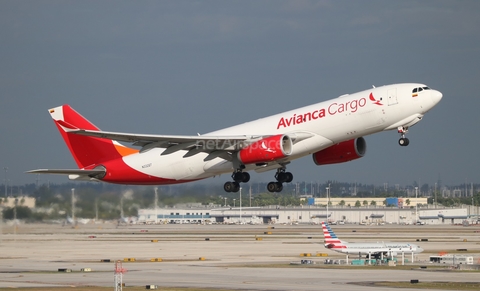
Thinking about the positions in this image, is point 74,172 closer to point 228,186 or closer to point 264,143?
point 228,186

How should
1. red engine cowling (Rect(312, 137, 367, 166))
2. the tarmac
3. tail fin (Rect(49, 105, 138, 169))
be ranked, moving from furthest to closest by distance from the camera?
tail fin (Rect(49, 105, 138, 169)) → red engine cowling (Rect(312, 137, 367, 166)) → the tarmac

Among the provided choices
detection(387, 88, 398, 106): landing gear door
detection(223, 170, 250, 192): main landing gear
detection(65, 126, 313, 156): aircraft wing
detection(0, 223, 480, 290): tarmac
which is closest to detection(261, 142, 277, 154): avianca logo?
detection(65, 126, 313, 156): aircraft wing

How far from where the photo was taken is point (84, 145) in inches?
2347

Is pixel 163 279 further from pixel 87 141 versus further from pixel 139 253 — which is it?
pixel 139 253

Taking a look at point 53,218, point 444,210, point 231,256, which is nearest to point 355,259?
point 231,256

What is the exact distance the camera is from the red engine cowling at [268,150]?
161 feet

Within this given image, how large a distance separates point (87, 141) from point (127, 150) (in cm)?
321

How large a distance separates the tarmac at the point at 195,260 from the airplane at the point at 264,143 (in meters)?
6.89

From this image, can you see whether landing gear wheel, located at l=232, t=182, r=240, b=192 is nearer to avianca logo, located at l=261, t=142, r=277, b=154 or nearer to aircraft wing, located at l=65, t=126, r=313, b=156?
aircraft wing, located at l=65, t=126, r=313, b=156

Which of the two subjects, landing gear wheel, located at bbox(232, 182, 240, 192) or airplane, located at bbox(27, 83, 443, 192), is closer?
airplane, located at bbox(27, 83, 443, 192)

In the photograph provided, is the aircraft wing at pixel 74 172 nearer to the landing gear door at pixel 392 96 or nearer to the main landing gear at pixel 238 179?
the main landing gear at pixel 238 179

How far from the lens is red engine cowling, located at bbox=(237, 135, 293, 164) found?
48969 mm

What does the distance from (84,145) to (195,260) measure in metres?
13.8

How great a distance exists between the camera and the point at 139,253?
238 ft
